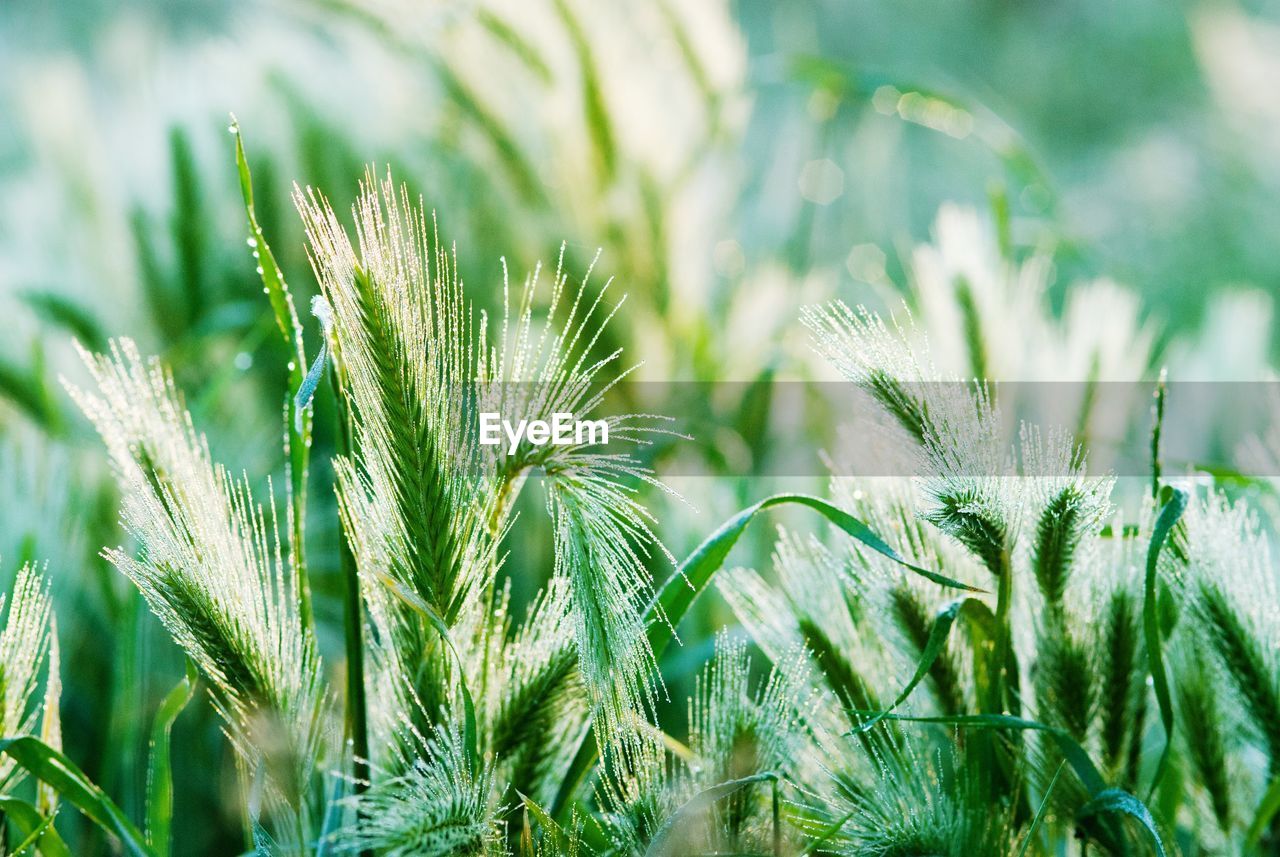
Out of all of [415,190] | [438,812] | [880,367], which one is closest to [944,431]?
[880,367]

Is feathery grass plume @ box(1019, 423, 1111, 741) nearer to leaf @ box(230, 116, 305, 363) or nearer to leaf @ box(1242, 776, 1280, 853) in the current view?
leaf @ box(1242, 776, 1280, 853)

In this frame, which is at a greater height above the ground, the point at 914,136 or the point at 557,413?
the point at 914,136

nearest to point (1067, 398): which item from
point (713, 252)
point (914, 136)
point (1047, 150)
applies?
point (713, 252)

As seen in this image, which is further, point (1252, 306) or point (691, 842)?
point (1252, 306)

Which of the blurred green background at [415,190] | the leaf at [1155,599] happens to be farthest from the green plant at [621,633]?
the blurred green background at [415,190]

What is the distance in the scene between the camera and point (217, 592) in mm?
223

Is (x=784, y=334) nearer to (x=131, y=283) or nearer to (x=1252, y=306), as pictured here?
(x=1252, y=306)

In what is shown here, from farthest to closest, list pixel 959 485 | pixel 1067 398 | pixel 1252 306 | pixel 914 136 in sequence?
pixel 914 136, pixel 1252 306, pixel 1067 398, pixel 959 485

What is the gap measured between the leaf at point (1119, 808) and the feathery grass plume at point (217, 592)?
18 cm

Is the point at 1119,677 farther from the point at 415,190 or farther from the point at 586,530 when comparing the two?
the point at 415,190

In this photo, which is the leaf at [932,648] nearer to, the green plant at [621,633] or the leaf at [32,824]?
the green plant at [621,633]

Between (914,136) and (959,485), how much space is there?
148 centimetres

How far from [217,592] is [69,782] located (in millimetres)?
59

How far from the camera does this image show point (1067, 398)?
0.39 meters
